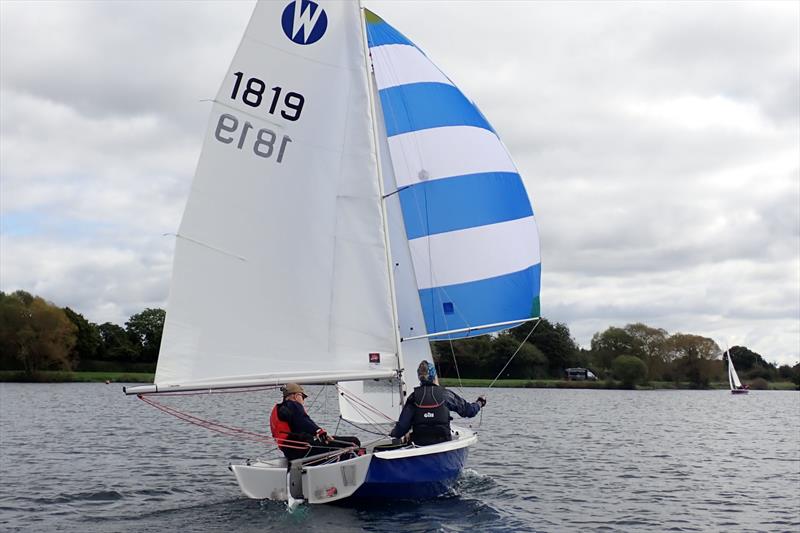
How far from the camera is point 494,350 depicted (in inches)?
2333

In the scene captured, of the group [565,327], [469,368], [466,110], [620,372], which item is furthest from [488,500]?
[565,327]

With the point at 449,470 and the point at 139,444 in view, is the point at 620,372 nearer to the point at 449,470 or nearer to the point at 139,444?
the point at 139,444

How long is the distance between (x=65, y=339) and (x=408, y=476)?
5939 centimetres

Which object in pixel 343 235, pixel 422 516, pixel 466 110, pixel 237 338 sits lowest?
pixel 422 516

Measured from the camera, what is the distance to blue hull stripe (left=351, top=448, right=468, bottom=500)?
1060 cm

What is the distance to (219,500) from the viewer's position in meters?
12.2

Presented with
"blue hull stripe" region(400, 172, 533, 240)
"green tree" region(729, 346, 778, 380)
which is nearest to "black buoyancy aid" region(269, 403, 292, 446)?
"blue hull stripe" region(400, 172, 533, 240)

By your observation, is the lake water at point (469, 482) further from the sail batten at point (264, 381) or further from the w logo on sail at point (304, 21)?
the w logo on sail at point (304, 21)

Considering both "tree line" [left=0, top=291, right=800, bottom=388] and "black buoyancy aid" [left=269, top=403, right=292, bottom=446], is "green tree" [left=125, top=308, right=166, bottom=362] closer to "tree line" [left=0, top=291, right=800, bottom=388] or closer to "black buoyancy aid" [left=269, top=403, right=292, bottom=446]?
"tree line" [left=0, top=291, right=800, bottom=388]

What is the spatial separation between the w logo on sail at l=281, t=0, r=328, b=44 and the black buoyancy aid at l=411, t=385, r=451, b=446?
4.87m

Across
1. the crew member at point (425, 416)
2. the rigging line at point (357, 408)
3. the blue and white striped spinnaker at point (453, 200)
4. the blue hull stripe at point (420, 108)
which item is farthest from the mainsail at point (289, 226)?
the blue hull stripe at point (420, 108)

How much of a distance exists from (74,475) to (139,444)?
5238 millimetres

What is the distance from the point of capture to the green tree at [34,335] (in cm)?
6084

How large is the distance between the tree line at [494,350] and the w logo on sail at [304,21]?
4720cm
